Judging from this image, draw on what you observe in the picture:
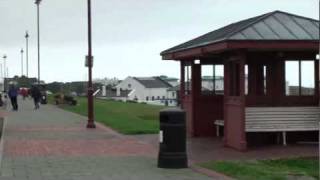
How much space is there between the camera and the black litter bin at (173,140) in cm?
1430

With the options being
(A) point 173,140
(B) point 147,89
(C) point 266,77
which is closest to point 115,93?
(B) point 147,89

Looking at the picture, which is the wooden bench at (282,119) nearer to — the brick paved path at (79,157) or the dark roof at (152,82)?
the brick paved path at (79,157)

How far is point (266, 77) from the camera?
1858 cm

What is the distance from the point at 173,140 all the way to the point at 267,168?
1895mm

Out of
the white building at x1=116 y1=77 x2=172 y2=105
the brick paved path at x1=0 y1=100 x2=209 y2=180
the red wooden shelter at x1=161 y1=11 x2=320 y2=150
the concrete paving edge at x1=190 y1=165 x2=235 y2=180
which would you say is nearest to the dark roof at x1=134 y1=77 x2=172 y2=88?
the white building at x1=116 y1=77 x2=172 y2=105

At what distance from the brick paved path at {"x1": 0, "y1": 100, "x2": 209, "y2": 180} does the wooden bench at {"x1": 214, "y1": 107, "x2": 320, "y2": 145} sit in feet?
8.13

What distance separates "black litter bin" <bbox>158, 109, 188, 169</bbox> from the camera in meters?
14.3

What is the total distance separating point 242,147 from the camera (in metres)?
17.0

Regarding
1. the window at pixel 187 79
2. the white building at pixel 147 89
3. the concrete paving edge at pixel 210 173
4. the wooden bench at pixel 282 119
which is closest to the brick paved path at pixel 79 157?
the concrete paving edge at pixel 210 173

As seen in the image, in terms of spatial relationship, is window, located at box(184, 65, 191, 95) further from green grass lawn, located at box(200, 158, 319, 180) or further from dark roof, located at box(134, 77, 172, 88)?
dark roof, located at box(134, 77, 172, 88)

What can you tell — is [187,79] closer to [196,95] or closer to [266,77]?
[196,95]

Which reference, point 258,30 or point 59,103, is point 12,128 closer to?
point 258,30

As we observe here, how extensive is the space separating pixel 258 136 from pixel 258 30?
288 centimetres

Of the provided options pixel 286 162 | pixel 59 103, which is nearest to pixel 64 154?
pixel 286 162
